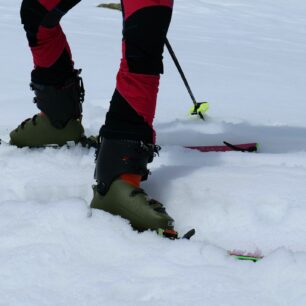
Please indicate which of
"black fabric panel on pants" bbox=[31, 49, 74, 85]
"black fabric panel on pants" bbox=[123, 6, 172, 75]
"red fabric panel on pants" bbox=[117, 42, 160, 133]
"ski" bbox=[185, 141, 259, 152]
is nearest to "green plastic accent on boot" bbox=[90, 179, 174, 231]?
"red fabric panel on pants" bbox=[117, 42, 160, 133]

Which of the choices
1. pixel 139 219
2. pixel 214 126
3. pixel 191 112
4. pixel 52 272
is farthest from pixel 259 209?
pixel 191 112

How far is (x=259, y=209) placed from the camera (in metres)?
2.01

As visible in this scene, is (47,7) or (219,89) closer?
(47,7)

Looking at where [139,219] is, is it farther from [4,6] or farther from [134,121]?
[4,6]

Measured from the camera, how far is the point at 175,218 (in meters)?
2.06

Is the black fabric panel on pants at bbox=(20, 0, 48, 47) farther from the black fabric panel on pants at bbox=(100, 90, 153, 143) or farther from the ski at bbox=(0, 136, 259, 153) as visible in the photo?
the black fabric panel on pants at bbox=(100, 90, 153, 143)

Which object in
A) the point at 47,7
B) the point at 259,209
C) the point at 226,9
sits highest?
the point at 47,7

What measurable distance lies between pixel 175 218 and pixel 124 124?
1.27 feet

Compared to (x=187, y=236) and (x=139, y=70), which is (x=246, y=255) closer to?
(x=187, y=236)

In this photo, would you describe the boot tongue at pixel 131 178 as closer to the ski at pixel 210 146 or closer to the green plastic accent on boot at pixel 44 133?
the ski at pixel 210 146

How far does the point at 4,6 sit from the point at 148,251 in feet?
33.9

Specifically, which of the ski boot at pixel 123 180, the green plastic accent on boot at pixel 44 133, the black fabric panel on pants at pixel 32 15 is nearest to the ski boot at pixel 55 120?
the green plastic accent on boot at pixel 44 133

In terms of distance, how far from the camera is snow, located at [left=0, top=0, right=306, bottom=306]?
146 centimetres

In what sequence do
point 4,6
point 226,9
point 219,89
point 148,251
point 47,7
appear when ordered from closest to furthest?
point 148,251 → point 47,7 → point 219,89 → point 4,6 → point 226,9
